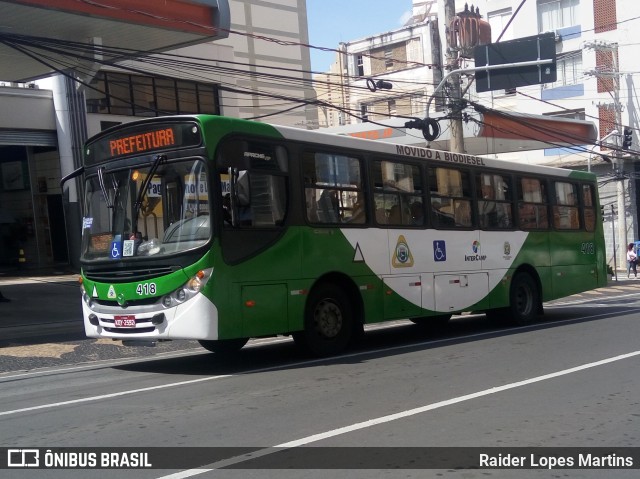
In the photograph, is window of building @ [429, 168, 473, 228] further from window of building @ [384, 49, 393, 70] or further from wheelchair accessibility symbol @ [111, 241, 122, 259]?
window of building @ [384, 49, 393, 70]

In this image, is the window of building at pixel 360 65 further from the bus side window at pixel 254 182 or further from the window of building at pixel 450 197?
the bus side window at pixel 254 182

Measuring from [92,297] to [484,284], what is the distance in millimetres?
7441

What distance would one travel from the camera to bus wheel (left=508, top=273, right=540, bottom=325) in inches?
640

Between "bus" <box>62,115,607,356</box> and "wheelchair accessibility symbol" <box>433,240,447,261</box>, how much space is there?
4 cm

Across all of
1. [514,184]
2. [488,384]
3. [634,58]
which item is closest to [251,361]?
[488,384]

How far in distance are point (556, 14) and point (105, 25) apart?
110 feet

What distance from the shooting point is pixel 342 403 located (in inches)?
335

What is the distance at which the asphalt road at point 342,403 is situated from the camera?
6645mm

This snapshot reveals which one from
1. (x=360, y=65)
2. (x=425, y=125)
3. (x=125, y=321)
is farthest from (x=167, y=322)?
(x=360, y=65)

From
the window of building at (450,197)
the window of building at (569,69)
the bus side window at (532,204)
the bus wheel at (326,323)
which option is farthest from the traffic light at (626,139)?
the bus wheel at (326,323)

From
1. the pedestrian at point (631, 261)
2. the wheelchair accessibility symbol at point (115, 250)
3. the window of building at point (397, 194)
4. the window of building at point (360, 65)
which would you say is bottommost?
the pedestrian at point (631, 261)

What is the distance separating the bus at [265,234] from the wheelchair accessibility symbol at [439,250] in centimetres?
4

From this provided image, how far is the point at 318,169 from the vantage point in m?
11.9

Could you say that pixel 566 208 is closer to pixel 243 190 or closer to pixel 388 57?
pixel 243 190
